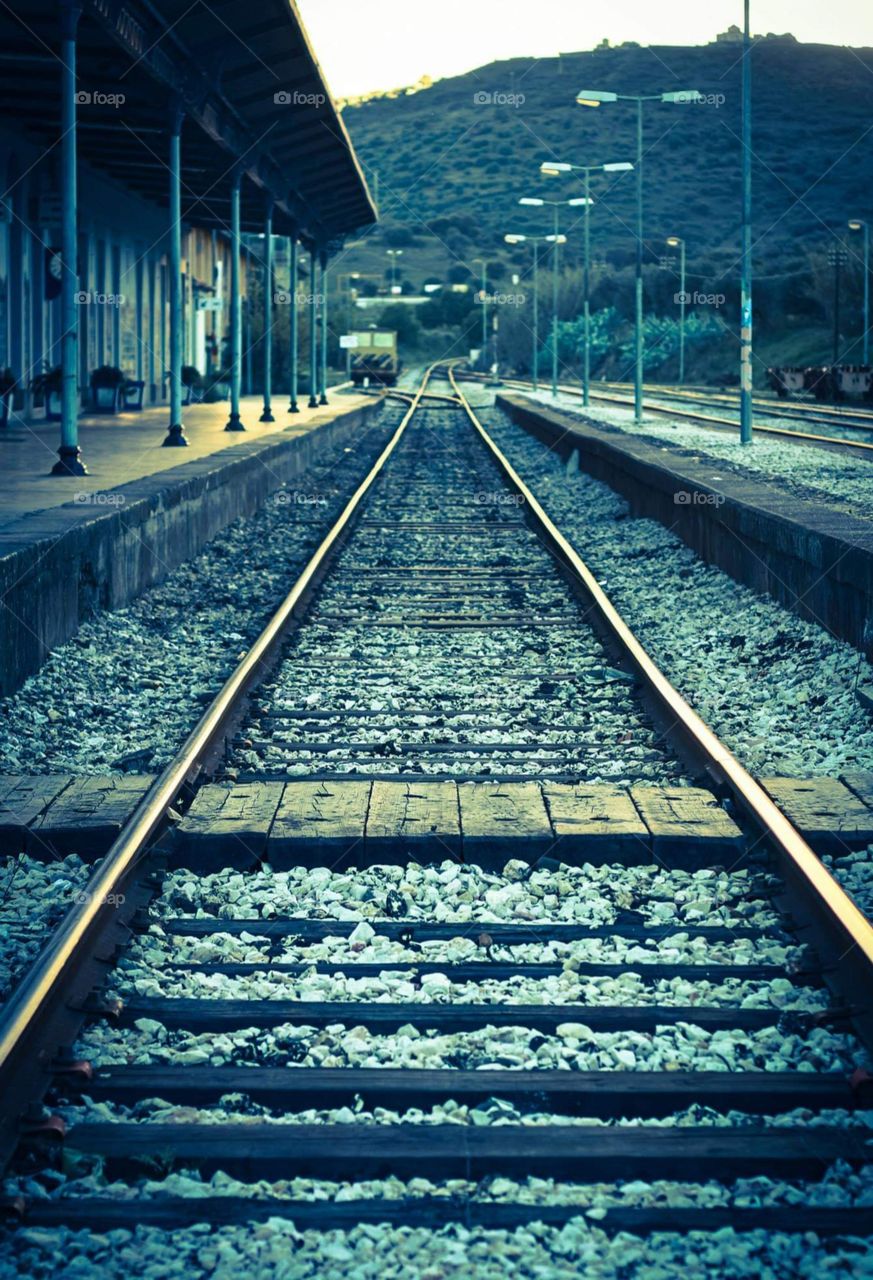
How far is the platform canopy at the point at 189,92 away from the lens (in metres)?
16.8

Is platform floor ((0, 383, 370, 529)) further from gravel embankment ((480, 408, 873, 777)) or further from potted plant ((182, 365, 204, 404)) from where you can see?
gravel embankment ((480, 408, 873, 777))

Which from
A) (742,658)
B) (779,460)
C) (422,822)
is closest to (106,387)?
(779,460)

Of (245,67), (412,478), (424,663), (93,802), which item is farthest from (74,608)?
(412,478)

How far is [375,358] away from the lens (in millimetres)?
80062

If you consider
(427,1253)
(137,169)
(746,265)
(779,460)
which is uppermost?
(137,169)

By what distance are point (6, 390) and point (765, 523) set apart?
14608 millimetres

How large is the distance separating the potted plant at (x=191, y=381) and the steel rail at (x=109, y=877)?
1179 inches

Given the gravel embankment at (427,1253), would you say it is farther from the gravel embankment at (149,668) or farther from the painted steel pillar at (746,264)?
the painted steel pillar at (746,264)

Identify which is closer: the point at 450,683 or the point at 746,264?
the point at 450,683

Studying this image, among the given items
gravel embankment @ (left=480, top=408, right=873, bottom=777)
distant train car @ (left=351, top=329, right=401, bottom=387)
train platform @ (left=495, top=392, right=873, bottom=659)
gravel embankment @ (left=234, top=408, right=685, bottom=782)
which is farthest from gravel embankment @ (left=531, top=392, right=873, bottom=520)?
distant train car @ (left=351, top=329, right=401, bottom=387)

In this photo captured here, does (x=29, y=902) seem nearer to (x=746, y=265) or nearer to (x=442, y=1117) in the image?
(x=442, y=1117)

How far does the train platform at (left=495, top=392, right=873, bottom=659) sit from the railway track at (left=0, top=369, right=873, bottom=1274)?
278 cm

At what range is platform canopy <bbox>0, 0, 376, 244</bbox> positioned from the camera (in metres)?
16.8

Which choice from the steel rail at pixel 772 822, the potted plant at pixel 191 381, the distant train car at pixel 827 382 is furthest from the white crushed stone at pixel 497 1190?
the distant train car at pixel 827 382
